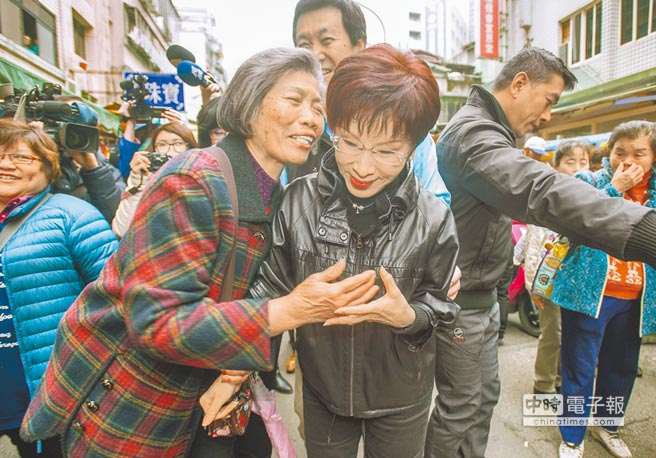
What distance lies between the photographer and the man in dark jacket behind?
154 centimetres

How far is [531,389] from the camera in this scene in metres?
3.41

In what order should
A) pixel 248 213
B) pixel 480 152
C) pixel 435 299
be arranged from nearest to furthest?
1. pixel 248 213
2. pixel 435 299
3. pixel 480 152

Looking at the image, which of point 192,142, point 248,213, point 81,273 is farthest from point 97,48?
point 248,213

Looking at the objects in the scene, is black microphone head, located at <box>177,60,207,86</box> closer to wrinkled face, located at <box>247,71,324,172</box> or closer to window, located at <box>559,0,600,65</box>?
wrinkled face, located at <box>247,71,324,172</box>

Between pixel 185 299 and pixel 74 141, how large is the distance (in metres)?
1.89

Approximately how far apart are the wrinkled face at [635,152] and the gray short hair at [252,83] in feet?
7.43

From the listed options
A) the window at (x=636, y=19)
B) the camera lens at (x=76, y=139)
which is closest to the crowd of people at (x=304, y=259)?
the camera lens at (x=76, y=139)

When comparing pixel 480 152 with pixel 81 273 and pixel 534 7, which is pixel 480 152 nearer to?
pixel 81 273

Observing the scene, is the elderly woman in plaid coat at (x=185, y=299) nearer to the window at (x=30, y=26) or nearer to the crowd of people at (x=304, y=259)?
the crowd of people at (x=304, y=259)

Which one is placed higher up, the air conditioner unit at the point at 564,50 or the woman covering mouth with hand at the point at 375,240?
the air conditioner unit at the point at 564,50

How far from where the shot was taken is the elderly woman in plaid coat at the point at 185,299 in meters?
0.99

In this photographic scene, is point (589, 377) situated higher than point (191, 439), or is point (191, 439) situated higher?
point (191, 439)

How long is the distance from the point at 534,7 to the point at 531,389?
15378mm

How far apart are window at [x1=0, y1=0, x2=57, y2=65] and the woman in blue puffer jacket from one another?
9619mm
